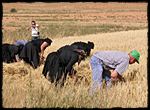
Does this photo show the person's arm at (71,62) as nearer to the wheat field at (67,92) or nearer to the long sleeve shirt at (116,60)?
the wheat field at (67,92)

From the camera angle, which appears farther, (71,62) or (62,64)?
(62,64)

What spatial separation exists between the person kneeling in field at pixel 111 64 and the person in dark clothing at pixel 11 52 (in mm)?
3012

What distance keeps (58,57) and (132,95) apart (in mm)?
1747

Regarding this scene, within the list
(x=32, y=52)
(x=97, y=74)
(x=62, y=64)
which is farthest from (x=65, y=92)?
(x=32, y=52)

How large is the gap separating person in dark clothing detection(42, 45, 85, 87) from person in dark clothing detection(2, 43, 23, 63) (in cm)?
193

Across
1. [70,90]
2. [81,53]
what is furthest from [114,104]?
[81,53]

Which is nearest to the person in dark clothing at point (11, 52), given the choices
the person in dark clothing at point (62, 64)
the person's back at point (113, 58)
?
the person in dark clothing at point (62, 64)

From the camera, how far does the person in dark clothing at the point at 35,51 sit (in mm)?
10680

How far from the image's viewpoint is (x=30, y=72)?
8.59 m

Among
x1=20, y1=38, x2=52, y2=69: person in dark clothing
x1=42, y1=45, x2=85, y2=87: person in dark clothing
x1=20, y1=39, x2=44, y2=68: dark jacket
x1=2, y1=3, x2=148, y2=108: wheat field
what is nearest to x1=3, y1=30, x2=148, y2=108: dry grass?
x1=2, y1=3, x2=148, y2=108: wheat field

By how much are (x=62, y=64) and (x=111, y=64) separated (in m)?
1.08

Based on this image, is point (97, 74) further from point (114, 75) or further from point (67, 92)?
point (67, 92)

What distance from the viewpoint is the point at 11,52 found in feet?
35.9

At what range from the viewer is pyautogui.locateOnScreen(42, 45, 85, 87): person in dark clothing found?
827cm
